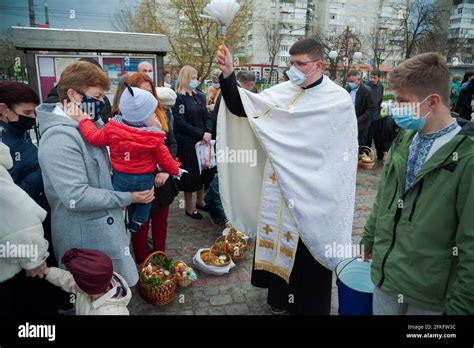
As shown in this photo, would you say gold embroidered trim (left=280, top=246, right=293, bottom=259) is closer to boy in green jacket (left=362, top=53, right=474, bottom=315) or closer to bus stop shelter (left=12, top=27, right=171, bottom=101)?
boy in green jacket (left=362, top=53, right=474, bottom=315)

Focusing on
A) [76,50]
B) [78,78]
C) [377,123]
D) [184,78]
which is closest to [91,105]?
[78,78]

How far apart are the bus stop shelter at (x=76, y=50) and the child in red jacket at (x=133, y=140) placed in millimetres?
4366

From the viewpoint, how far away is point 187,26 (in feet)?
73.9

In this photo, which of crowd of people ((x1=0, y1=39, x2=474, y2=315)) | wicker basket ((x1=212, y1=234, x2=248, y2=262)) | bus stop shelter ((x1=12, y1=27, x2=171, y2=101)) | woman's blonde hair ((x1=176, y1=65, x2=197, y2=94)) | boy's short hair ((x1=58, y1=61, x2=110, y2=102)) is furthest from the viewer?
bus stop shelter ((x1=12, y1=27, x2=171, y2=101))

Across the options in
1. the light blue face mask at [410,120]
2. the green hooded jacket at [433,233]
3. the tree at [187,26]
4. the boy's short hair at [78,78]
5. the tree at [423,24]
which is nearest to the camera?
the green hooded jacket at [433,233]

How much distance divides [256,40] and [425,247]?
63.5m

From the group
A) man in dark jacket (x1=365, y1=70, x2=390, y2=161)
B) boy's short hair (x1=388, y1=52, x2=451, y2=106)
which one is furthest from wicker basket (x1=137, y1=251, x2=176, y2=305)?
man in dark jacket (x1=365, y1=70, x2=390, y2=161)

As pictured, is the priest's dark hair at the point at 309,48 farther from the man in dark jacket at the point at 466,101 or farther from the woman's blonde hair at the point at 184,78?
the man in dark jacket at the point at 466,101

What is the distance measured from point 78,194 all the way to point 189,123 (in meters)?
2.98

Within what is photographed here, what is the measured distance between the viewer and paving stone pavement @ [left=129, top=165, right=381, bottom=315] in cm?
340

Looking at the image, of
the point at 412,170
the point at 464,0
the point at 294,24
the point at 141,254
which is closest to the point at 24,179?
the point at 141,254

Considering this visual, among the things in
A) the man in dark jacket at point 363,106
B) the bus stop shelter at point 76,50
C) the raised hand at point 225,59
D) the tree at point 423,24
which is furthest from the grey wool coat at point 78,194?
the tree at point 423,24

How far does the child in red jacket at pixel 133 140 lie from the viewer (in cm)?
250

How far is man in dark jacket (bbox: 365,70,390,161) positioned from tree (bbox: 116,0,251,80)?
13.3 meters
